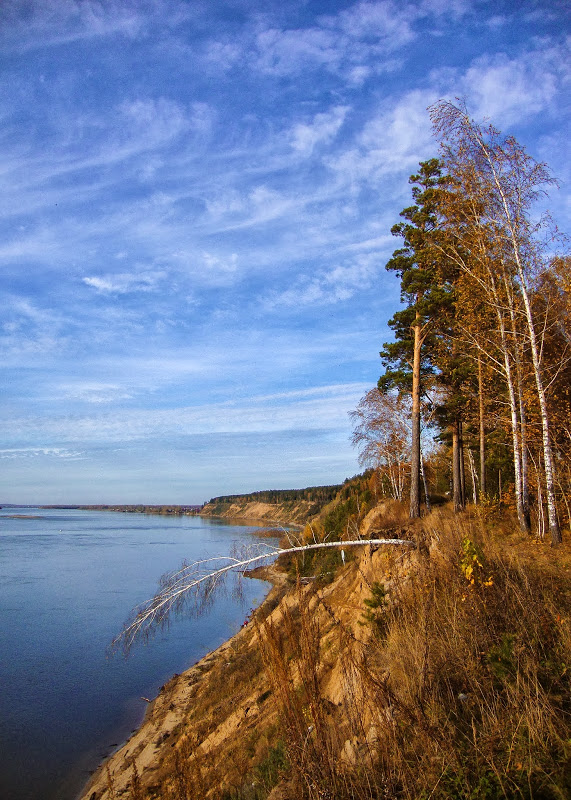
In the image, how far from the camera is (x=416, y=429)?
18.5 metres

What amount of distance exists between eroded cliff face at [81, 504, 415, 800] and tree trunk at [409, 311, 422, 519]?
4.97ft

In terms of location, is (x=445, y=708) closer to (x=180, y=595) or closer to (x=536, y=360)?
(x=180, y=595)

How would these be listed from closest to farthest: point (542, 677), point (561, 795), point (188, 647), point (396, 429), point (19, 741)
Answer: point (561, 795) < point (542, 677) < point (19, 741) < point (188, 647) < point (396, 429)

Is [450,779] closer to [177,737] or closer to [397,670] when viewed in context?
[397,670]

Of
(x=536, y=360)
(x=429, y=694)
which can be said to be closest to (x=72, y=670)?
(x=429, y=694)

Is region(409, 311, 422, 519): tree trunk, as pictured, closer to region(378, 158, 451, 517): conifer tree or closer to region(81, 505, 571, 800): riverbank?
region(378, 158, 451, 517): conifer tree

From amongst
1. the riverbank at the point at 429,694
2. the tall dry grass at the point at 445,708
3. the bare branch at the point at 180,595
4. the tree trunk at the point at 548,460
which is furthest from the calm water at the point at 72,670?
the tree trunk at the point at 548,460

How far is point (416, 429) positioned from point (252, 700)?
10950 mm

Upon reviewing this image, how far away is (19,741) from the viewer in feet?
48.4

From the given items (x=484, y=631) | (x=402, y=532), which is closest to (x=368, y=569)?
(x=402, y=532)

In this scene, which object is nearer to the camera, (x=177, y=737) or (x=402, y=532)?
(x=402, y=532)

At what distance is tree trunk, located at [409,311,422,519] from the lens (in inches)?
691

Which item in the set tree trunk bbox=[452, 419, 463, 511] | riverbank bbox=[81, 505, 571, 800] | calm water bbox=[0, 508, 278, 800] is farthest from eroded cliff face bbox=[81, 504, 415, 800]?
tree trunk bbox=[452, 419, 463, 511]

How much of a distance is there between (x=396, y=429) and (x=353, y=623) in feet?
67.2
